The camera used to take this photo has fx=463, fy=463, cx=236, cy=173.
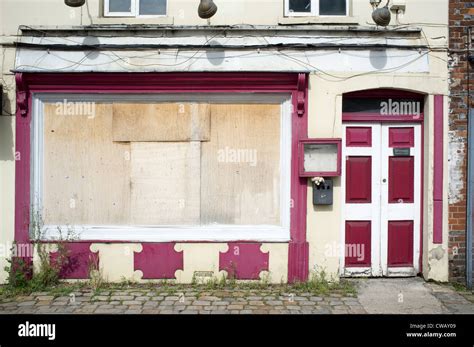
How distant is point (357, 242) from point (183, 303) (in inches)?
109

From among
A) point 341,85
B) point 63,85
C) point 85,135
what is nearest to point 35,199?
point 85,135

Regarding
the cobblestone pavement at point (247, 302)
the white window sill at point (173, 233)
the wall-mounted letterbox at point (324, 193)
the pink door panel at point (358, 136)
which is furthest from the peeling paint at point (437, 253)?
the white window sill at point (173, 233)

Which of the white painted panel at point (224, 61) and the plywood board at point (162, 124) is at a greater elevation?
the white painted panel at point (224, 61)

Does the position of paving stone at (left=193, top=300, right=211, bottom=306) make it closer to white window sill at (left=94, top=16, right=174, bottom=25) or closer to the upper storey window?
white window sill at (left=94, top=16, right=174, bottom=25)

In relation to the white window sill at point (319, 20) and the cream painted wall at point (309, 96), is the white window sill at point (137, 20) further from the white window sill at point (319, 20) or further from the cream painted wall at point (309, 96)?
the white window sill at point (319, 20)

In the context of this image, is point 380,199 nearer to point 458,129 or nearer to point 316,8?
point 458,129

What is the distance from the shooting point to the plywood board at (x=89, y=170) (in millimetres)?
6859

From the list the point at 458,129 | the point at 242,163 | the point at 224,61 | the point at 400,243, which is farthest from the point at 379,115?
the point at 224,61

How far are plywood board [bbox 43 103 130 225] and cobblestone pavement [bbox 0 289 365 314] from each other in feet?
3.95

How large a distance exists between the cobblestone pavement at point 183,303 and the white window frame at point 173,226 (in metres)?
0.81

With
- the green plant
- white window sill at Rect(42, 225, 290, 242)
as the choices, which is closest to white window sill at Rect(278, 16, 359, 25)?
white window sill at Rect(42, 225, 290, 242)

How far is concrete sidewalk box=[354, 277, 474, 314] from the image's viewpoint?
19.0 ft

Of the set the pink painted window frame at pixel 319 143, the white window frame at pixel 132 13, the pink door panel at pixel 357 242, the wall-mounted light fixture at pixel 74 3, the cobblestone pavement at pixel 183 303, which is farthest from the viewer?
the pink door panel at pixel 357 242
